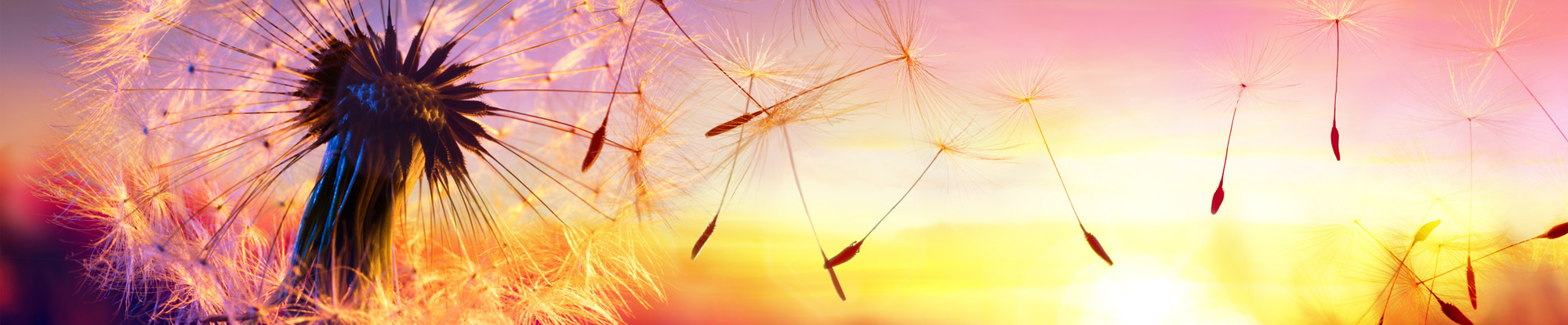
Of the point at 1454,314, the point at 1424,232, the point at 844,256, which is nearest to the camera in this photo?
the point at 844,256

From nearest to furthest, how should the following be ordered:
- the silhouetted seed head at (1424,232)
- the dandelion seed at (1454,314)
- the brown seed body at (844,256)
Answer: the brown seed body at (844,256)
the dandelion seed at (1454,314)
the silhouetted seed head at (1424,232)

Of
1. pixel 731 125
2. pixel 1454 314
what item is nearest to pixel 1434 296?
pixel 1454 314

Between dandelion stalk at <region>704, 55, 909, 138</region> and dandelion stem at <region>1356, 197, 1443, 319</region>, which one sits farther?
dandelion stem at <region>1356, 197, 1443, 319</region>

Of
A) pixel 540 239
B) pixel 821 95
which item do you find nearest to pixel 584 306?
pixel 540 239

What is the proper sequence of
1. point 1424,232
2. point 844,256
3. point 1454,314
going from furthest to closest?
point 1424,232
point 1454,314
point 844,256

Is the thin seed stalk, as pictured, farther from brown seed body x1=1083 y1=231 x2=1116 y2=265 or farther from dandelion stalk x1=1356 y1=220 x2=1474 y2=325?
dandelion stalk x1=1356 y1=220 x2=1474 y2=325

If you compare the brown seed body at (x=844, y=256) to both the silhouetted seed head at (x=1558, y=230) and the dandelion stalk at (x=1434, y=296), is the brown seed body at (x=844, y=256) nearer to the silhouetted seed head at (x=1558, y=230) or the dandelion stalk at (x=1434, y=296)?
the dandelion stalk at (x=1434, y=296)

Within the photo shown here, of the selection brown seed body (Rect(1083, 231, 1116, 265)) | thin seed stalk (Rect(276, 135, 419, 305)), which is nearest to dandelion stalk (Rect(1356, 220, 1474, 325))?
brown seed body (Rect(1083, 231, 1116, 265))

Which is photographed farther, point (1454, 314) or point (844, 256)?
point (1454, 314)

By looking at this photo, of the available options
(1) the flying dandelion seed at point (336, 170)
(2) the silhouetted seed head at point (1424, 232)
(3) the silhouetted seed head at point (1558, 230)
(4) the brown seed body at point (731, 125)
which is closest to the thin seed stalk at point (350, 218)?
(1) the flying dandelion seed at point (336, 170)

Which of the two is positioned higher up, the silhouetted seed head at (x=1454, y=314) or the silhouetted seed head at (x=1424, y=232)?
the silhouetted seed head at (x=1424, y=232)

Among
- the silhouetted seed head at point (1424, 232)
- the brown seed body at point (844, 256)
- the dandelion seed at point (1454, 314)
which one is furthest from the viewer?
the silhouetted seed head at point (1424, 232)

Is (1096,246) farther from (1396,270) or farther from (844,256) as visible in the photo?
(1396,270)
